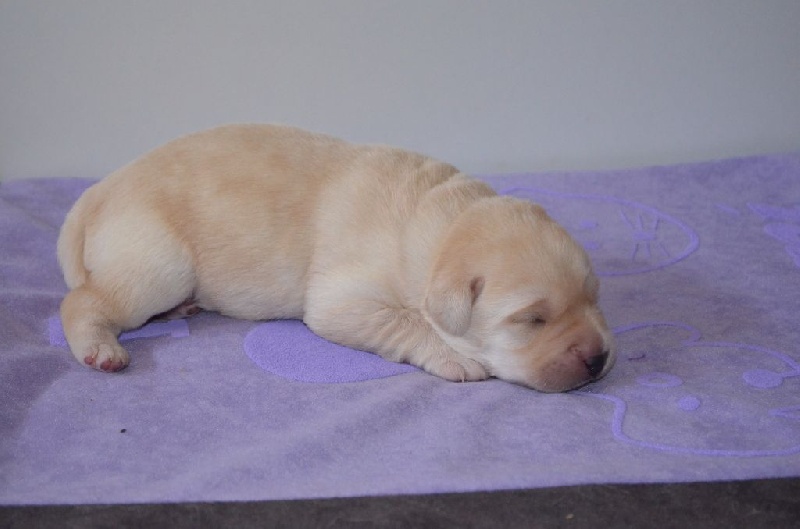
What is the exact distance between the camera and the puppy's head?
279 cm

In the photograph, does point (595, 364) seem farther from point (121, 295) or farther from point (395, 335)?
point (121, 295)

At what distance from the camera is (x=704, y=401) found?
2.78 meters

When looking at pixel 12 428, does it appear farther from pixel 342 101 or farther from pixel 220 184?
pixel 342 101

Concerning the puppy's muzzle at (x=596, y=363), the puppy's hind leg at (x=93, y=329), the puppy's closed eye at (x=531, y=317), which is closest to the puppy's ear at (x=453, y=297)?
the puppy's closed eye at (x=531, y=317)

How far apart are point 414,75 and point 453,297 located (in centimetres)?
231

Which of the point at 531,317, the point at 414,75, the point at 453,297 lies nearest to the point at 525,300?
the point at 531,317

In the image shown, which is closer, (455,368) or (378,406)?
(378,406)

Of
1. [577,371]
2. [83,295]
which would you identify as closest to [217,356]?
[83,295]

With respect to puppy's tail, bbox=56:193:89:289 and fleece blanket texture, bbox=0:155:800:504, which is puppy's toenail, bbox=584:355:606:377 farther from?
puppy's tail, bbox=56:193:89:289

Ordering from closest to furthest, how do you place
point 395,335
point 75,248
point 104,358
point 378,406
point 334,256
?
point 378,406, point 104,358, point 395,335, point 334,256, point 75,248

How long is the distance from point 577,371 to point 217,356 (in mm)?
1282

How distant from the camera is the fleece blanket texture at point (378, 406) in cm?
236

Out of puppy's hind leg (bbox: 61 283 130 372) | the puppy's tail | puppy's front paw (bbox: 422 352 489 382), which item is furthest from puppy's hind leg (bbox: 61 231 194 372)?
puppy's front paw (bbox: 422 352 489 382)

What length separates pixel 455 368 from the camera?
3.02m
